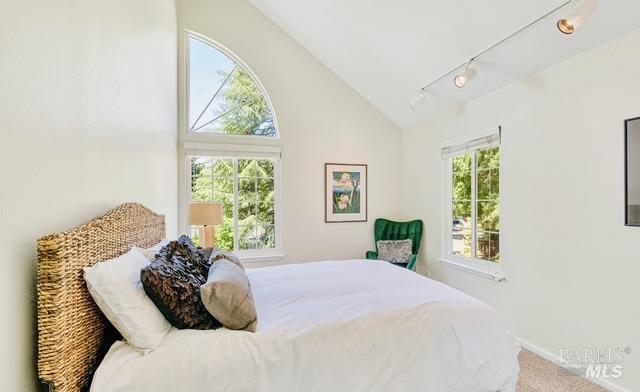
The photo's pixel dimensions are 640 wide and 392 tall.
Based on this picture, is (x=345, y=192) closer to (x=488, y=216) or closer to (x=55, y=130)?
(x=488, y=216)

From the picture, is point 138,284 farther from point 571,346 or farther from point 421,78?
point 421,78

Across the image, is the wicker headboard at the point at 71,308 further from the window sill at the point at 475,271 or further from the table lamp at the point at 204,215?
the window sill at the point at 475,271

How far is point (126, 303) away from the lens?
1.25 metres

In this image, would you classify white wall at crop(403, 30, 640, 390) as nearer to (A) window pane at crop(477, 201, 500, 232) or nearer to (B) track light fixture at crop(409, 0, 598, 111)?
(A) window pane at crop(477, 201, 500, 232)

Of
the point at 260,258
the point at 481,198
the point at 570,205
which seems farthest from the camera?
the point at 260,258

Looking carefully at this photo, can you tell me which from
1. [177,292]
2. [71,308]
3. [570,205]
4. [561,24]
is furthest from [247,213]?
[561,24]

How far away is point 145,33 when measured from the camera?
7.61 feet

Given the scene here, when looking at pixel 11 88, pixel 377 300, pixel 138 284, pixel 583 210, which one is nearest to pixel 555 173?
pixel 583 210

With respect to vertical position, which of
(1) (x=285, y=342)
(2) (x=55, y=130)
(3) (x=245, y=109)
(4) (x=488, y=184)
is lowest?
(1) (x=285, y=342)

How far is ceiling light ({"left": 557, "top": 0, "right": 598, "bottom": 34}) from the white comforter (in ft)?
5.17

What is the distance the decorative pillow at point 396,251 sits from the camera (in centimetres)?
421

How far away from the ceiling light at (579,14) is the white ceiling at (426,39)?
1.61ft

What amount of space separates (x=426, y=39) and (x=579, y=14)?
1465mm

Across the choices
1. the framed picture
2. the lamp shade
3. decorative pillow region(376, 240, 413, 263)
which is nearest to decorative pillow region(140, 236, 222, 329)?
the lamp shade
